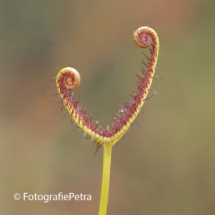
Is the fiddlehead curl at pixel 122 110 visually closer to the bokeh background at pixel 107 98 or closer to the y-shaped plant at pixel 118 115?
the y-shaped plant at pixel 118 115

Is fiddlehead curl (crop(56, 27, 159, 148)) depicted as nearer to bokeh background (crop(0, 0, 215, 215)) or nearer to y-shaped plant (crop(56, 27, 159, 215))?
y-shaped plant (crop(56, 27, 159, 215))

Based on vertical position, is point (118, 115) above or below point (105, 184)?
above

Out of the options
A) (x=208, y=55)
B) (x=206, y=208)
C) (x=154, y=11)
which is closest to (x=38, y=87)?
(x=154, y=11)

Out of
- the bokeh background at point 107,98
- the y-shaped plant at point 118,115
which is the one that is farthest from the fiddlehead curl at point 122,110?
the bokeh background at point 107,98

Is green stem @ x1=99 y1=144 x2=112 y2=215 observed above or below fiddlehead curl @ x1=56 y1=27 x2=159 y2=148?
below

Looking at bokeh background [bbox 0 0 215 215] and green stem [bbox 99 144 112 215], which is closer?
green stem [bbox 99 144 112 215]

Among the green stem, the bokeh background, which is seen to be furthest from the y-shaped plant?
the bokeh background

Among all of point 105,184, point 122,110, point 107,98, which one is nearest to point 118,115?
point 122,110

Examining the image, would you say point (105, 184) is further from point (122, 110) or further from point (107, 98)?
point (107, 98)
